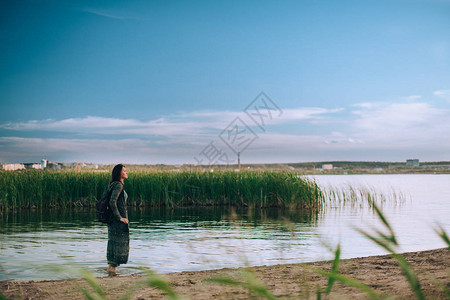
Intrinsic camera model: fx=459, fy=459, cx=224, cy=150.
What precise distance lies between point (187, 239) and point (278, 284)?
6550 mm

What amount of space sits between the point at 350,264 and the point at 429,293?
2.37 m

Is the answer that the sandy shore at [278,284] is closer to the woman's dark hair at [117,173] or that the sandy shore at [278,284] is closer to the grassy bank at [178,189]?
the woman's dark hair at [117,173]

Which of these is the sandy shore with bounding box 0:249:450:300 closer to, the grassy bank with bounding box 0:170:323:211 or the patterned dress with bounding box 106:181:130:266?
the patterned dress with bounding box 106:181:130:266

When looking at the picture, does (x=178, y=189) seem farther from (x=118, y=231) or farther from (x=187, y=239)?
(x=118, y=231)

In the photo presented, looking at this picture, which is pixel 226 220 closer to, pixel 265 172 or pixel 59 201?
pixel 265 172

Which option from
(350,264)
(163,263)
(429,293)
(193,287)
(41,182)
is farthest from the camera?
(41,182)

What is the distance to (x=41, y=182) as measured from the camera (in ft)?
76.1

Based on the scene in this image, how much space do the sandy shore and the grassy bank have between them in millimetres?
14192

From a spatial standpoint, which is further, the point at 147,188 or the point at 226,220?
the point at 147,188

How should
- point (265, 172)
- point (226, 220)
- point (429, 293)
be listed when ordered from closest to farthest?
point (429, 293) → point (226, 220) → point (265, 172)

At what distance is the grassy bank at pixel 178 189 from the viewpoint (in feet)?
74.3

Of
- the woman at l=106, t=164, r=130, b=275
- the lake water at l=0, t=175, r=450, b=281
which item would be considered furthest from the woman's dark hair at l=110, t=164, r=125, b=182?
the lake water at l=0, t=175, r=450, b=281

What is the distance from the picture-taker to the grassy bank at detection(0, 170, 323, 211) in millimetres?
22656

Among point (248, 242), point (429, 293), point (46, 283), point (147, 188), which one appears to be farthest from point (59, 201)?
point (429, 293)
